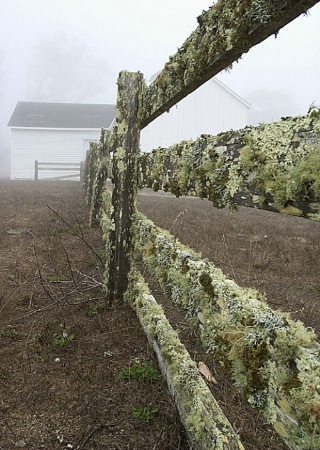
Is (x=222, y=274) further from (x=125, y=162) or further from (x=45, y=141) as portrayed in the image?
(x=45, y=141)

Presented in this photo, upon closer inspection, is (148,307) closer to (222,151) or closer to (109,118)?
(222,151)

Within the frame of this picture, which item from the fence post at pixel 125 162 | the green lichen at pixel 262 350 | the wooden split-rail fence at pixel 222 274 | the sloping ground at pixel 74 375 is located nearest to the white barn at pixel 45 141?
the sloping ground at pixel 74 375

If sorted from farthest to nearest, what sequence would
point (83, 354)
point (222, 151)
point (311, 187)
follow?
1. point (83, 354)
2. point (222, 151)
3. point (311, 187)

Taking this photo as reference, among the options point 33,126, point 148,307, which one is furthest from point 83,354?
point 33,126

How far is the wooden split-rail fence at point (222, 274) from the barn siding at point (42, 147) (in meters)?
35.1

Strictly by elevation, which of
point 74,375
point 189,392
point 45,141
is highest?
point 45,141

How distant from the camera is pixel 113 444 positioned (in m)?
2.12

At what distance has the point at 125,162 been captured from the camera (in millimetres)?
3660

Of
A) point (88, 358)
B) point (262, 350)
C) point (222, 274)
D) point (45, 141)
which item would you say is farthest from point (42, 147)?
point (262, 350)

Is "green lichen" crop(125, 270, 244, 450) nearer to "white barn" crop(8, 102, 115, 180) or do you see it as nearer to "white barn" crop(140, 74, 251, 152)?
"white barn" crop(140, 74, 251, 152)

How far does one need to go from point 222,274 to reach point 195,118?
29.4 metres

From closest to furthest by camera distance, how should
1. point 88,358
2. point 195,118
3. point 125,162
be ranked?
point 88,358, point 125,162, point 195,118

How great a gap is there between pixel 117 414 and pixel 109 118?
133 ft

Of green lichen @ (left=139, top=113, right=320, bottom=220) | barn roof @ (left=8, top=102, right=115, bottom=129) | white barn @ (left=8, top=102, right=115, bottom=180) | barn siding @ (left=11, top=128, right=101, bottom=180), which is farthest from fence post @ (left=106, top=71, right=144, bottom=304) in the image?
barn roof @ (left=8, top=102, right=115, bottom=129)
